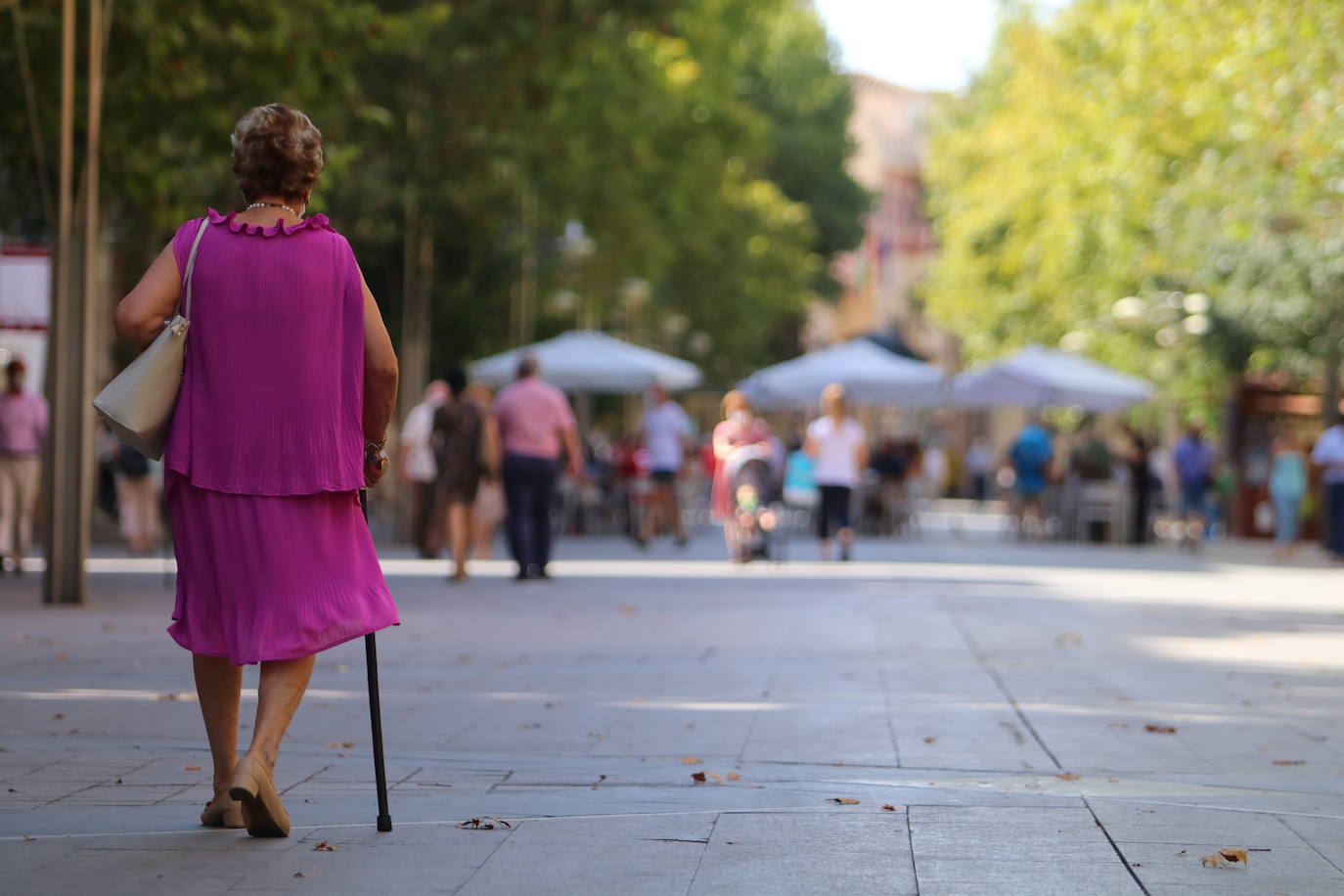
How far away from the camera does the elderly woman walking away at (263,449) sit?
593 centimetres

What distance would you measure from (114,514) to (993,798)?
78.0 feet

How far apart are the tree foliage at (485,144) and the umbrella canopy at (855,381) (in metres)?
3.96

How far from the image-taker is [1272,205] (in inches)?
1047

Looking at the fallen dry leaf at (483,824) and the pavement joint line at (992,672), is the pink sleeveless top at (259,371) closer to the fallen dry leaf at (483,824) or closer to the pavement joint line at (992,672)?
the fallen dry leaf at (483,824)

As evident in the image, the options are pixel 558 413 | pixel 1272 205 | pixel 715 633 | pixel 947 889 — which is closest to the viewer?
pixel 947 889

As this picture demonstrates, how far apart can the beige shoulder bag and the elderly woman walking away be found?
2.4 inches

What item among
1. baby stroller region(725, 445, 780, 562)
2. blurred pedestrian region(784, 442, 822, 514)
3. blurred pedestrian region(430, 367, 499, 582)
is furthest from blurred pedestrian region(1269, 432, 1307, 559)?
blurred pedestrian region(430, 367, 499, 582)

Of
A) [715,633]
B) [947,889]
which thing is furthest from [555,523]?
[947,889]

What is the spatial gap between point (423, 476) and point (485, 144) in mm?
4938

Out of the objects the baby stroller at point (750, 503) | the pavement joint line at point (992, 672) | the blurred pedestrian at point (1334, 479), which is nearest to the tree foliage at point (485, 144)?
the baby stroller at point (750, 503)

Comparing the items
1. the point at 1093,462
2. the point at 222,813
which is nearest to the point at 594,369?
the point at 1093,462

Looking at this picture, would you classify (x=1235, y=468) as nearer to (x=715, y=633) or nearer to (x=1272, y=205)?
(x=1272, y=205)

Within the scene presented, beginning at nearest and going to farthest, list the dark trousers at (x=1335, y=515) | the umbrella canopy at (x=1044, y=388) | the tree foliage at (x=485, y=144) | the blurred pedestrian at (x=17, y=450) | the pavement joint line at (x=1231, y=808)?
the pavement joint line at (x=1231, y=808), the tree foliage at (x=485, y=144), the blurred pedestrian at (x=17, y=450), the dark trousers at (x=1335, y=515), the umbrella canopy at (x=1044, y=388)

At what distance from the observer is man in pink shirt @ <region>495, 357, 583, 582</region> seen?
61.1ft
